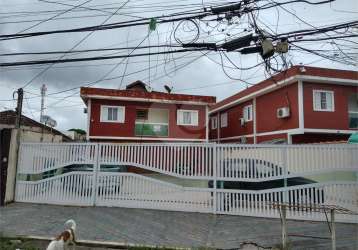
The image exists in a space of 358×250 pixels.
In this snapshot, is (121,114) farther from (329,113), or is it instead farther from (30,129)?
(329,113)

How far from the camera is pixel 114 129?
2130 cm

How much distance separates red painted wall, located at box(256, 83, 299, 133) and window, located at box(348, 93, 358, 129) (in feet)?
10.9

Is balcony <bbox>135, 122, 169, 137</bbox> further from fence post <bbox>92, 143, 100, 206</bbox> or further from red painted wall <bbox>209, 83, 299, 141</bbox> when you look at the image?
fence post <bbox>92, 143, 100, 206</bbox>

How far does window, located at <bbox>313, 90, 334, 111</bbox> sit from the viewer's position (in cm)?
1703

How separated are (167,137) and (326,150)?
1461 centimetres

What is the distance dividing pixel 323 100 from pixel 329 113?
78cm

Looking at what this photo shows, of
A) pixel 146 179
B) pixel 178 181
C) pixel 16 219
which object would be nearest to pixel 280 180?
pixel 178 181

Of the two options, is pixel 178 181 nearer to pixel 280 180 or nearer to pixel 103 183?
pixel 103 183

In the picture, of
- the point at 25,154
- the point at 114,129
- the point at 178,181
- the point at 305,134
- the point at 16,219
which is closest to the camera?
the point at 16,219

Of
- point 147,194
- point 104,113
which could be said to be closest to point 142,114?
point 104,113

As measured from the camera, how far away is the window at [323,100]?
55.9ft

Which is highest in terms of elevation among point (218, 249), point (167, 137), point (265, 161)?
point (167, 137)

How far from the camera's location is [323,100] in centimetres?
1717

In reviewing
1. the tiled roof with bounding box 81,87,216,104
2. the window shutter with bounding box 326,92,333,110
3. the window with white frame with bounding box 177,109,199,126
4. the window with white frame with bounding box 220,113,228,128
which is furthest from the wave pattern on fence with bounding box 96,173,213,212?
the window with white frame with bounding box 220,113,228,128
